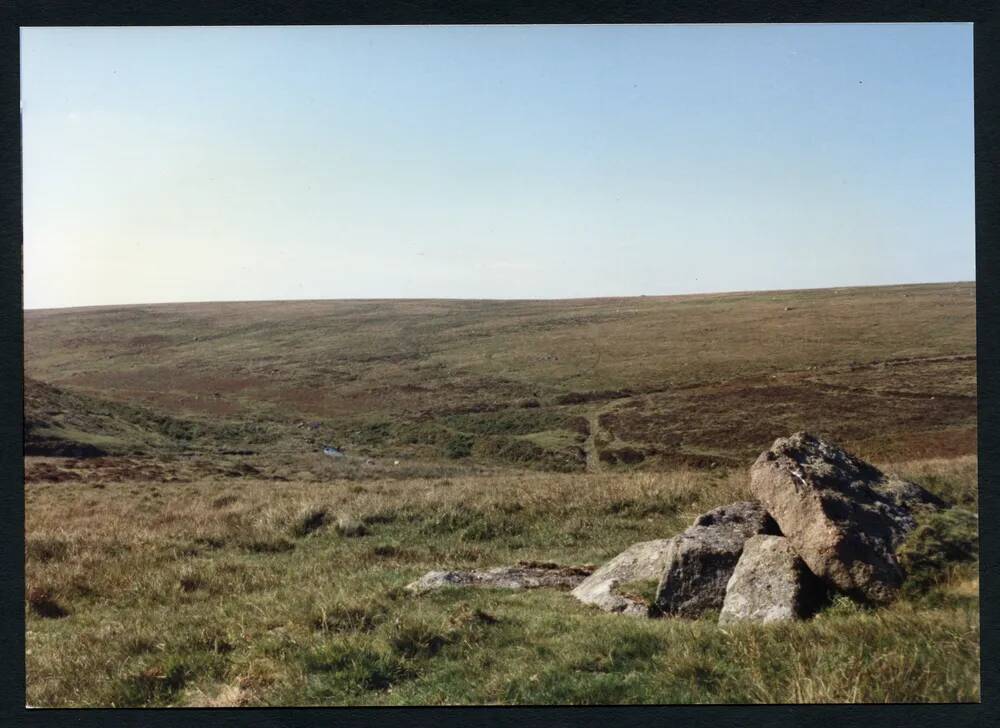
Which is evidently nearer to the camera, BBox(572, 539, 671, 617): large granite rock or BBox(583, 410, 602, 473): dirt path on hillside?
BBox(572, 539, 671, 617): large granite rock

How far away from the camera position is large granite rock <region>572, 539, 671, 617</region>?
875 cm

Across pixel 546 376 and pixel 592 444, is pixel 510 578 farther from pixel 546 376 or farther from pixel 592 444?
pixel 546 376

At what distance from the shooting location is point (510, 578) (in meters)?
10.3

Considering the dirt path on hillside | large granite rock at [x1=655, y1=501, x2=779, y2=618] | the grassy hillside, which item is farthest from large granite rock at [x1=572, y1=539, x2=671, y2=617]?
the dirt path on hillside

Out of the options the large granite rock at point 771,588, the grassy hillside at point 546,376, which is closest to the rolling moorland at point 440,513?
the grassy hillside at point 546,376

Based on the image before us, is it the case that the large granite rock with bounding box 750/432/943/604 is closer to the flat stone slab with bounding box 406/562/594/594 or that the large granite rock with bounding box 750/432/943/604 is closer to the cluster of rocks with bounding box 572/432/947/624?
the cluster of rocks with bounding box 572/432/947/624

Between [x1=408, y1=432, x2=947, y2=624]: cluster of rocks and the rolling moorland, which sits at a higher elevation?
[x1=408, y1=432, x2=947, y2=624]: cluster of rocks

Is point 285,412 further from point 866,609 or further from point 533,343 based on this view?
point 866,609

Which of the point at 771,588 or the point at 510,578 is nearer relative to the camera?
the point at 771,588

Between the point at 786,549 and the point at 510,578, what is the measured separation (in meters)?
3.54

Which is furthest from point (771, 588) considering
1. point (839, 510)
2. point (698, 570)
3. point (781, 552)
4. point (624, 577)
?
point (624, 577)

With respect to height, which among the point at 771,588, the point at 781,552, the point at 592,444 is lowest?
the point at 592,444

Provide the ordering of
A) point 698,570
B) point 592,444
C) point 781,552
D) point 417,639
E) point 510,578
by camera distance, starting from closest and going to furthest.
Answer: point 417,639 → point 781,552 → point 698,570 → point 510,578 → point 592,444

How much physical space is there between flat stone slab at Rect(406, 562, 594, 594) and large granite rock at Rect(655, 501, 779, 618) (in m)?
1.71
